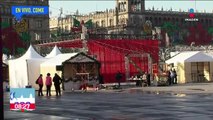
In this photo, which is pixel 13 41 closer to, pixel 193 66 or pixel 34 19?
pixel 34 19

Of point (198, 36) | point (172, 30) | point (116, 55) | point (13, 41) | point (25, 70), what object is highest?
point (172, 30)

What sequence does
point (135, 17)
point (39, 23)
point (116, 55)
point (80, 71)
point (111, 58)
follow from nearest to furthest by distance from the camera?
point (80, 71) → point (111, 58) → point (116, 55) → point (39, 23) → point (135, 17)

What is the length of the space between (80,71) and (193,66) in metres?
12.4

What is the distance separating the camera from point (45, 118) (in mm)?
16859

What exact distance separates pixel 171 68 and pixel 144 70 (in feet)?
12.1

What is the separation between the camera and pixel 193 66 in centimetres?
4700

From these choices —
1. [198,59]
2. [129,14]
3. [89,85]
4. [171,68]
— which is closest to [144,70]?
[171,68]

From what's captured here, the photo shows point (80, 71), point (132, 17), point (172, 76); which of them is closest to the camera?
point (80, 71)

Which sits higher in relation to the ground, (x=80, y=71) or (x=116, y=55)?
(x=116, y=55)

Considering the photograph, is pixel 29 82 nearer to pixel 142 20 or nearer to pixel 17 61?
pixel 17 61

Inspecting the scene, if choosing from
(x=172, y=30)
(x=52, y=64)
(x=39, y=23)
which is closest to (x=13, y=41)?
(x=39, y=23)

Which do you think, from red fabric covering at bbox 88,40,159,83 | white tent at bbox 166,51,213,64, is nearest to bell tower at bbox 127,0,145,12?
red fabric covering at bbox 88,40,159,83

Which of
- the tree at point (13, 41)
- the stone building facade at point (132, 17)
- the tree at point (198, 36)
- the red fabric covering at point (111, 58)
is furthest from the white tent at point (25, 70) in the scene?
the tree at point (198, 36)

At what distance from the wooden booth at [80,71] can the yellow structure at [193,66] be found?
9.82 meters
